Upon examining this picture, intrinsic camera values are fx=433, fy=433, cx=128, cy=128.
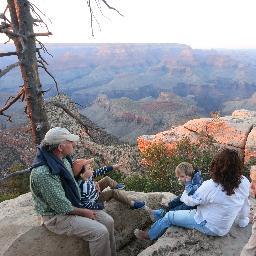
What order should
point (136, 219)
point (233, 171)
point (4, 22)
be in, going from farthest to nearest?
point (136, 219), point (4, 22), point (233, 171)

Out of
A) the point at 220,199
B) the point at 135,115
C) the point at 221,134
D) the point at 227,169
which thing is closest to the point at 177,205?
the point at 220,199

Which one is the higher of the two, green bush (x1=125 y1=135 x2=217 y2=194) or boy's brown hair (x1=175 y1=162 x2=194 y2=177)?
boy's brown hair (x1=175 y1=162 x2=194 y2=177)

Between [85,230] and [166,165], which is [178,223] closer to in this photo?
[85,230]

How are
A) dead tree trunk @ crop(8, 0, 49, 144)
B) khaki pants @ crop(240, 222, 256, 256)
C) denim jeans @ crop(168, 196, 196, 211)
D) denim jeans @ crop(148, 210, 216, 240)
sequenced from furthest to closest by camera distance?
dead tree trunk @ crop(8, 0, 49, 144) → denim jeans @ crop(168, 196, 196, 211) → denim jeans @ crop(148, 210, 216, 240) → khaki pants @ crop(240, 222, 256, 256)

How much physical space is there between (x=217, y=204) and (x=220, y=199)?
9cm

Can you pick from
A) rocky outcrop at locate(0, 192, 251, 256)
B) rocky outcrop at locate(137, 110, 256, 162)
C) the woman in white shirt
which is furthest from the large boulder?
rocky outcrop at locate(137, 110, 256, 162)

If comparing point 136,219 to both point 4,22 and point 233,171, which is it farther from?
point 4,22

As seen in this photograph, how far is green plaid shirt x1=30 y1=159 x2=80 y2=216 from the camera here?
5.11 meters

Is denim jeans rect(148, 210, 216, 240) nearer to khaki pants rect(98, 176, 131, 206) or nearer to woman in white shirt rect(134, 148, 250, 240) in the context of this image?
woman in white shirt rect(134, 148, 250, 240)

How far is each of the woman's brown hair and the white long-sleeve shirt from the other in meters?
0.10

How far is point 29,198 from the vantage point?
7527 mm

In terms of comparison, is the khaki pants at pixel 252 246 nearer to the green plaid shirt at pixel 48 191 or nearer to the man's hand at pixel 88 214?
→ the man's hand at pixel 88 214

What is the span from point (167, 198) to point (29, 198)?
244cm

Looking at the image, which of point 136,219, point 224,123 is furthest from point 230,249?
point 224,123
